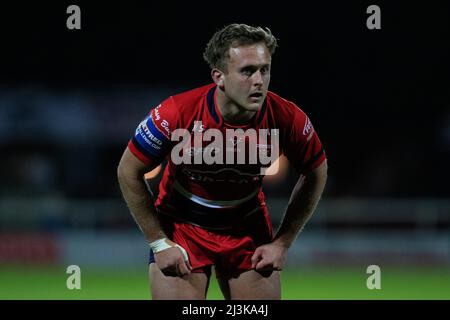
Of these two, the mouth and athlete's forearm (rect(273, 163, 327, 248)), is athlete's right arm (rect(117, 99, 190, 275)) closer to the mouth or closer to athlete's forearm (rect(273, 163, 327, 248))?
the mouth

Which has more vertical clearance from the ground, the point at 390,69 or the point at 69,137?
the point at 390,69

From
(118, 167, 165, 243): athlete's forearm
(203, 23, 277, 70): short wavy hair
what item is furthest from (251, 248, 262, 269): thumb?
(203, 23, 277, 70): short wavy hair

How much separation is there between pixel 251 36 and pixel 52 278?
8422 mm

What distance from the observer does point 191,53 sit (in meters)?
22.7

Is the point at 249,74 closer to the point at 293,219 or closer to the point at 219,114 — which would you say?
the point at 219,114

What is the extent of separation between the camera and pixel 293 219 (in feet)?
19.7

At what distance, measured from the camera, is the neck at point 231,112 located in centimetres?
566

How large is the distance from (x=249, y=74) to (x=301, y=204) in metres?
1.01

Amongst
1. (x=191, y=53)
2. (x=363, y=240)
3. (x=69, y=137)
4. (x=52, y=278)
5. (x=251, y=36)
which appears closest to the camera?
(x=251, y=36)

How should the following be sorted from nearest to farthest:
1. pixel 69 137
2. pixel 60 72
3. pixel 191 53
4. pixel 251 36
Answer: pixel 251 36
pixel 69 137
pixel 60 72
pixel 191 53

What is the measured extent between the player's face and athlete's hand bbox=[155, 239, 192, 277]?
1.00m

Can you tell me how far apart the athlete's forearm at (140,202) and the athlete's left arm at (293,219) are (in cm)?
67

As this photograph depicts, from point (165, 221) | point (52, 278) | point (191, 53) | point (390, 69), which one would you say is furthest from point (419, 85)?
point (165, 221)

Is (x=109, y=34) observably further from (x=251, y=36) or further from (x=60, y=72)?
(x=251, y=36)
